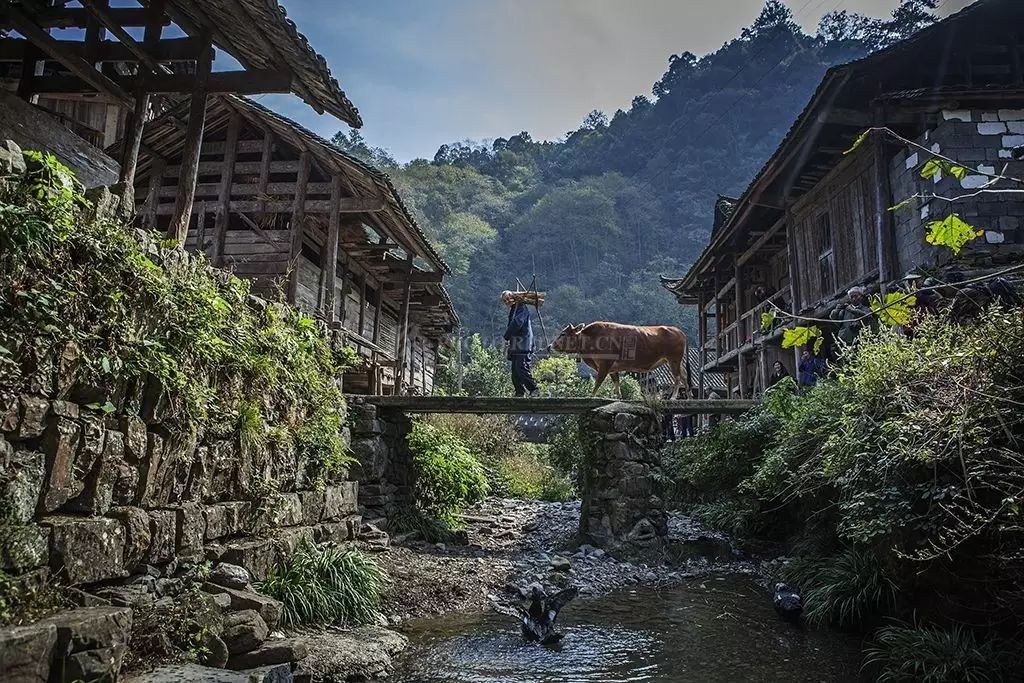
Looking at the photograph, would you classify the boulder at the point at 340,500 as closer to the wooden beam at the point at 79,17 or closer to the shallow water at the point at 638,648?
the shallow water at the point at 638,648

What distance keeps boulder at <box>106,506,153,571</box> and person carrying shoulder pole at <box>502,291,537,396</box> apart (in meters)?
8.27

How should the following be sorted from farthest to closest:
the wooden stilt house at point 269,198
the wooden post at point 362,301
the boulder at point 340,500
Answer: the wooden post at point 362,301
the wooden stilt house at point 269,198
the boulder at point 340,500

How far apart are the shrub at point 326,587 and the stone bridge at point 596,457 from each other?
10.8ft

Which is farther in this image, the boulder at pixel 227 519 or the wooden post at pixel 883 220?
the wooden post at pixel 883 220

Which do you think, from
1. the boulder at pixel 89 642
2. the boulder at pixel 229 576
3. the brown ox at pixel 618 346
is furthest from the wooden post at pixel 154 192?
the boulder at pixel 89 642

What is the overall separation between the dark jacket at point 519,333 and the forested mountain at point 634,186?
42.7 metres

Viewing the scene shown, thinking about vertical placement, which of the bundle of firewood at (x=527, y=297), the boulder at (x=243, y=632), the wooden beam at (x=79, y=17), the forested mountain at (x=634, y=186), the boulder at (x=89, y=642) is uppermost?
the forested mountain at (x=634, y=186)

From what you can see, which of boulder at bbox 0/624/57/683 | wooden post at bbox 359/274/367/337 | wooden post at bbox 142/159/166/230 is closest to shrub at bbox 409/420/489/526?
wooden post at bbox 359/274/367/337

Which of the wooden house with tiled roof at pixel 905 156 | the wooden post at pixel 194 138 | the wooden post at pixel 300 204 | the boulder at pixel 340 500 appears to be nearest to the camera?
the wooden post at pixel 194 138

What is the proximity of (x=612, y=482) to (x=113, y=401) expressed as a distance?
7994 mm

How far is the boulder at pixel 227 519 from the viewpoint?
5.45 meters

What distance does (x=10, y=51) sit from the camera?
25.9ft

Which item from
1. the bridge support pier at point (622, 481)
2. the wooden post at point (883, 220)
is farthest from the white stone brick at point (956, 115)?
the bridge support pier at point (622, 481)

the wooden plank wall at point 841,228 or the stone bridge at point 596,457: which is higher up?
the wooden plank wall at point 841,228
